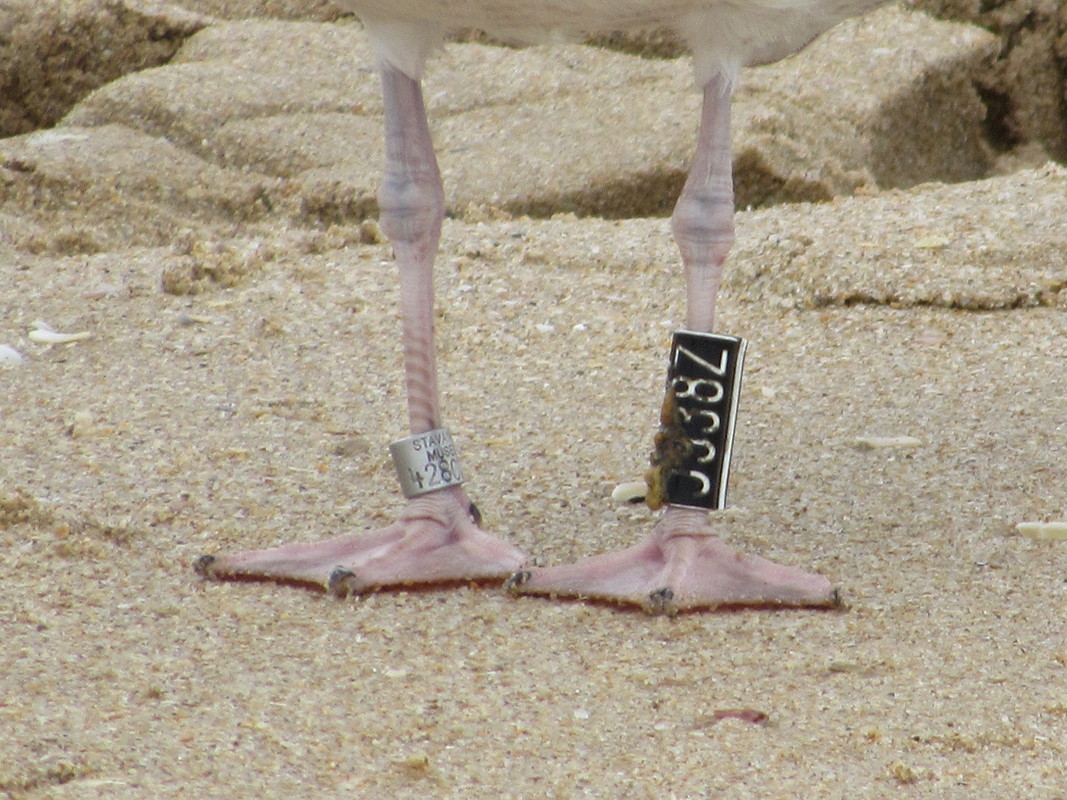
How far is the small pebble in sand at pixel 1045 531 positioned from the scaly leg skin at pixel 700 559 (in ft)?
1.77

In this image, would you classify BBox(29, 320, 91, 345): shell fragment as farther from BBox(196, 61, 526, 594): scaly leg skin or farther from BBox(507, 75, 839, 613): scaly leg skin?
BBox(507, 75, 839, 613): scaly leg skin

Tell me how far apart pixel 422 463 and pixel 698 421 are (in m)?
0.56

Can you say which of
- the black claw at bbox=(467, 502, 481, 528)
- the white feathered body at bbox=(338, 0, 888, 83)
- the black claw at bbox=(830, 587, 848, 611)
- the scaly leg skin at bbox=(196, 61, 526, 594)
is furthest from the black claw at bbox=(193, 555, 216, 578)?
the black claw at bbox=(830, 587, 848, 611)

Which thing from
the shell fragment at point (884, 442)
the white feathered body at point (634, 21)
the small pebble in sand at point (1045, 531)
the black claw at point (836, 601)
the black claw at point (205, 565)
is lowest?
the black claw at point (205, 565)

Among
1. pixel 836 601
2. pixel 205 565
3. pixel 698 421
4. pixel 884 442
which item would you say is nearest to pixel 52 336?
pixel 205 565

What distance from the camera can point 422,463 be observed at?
3.01m

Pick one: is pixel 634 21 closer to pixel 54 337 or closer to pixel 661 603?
pixel 661 603

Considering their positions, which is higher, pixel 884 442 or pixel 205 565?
pixel 884 442

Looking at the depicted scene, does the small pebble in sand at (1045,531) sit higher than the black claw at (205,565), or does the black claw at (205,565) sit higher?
the small pebble in sand at (1045,531)

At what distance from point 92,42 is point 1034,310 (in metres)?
4.13

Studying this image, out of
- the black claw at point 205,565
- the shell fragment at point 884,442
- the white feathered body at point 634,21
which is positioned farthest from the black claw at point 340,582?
the shell fragment at point 884,442

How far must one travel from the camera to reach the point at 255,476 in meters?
3.40

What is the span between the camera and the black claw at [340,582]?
2.83m

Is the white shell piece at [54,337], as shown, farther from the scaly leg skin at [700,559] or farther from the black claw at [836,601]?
the black claw at [836,601]
